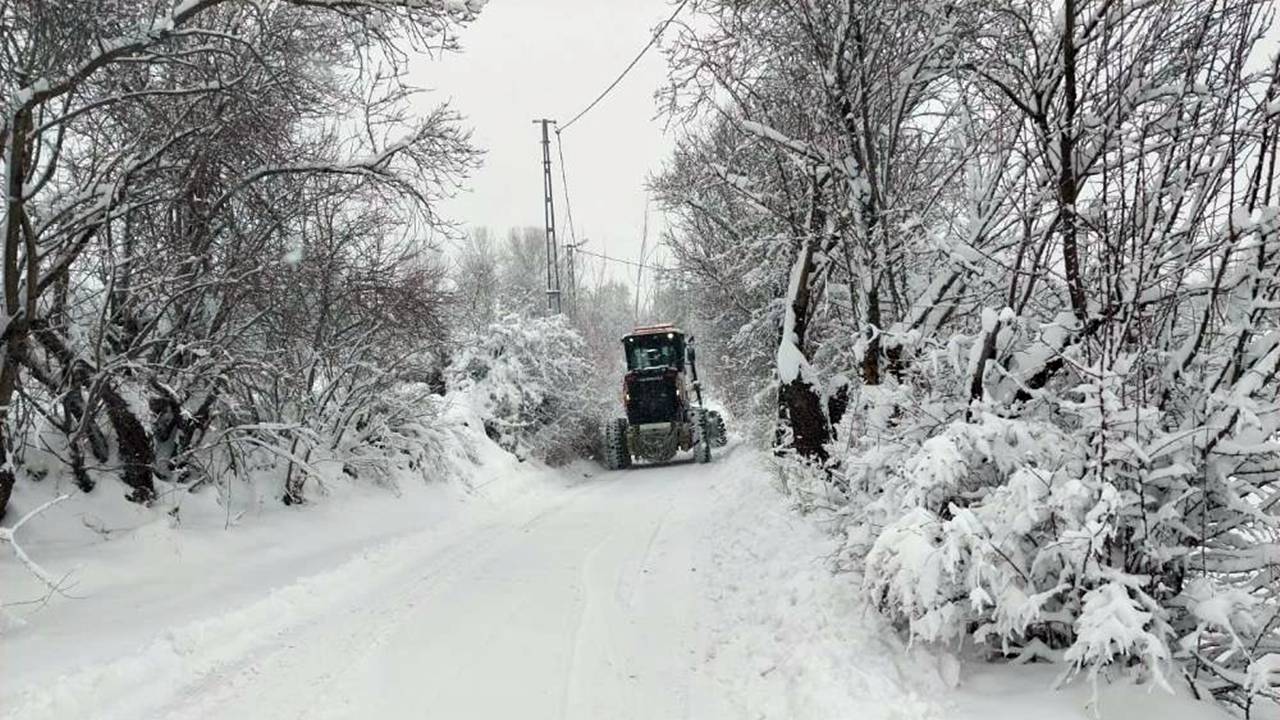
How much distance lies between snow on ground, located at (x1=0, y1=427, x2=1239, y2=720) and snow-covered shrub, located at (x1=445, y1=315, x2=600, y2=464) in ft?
33.7

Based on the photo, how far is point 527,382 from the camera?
67.4ft

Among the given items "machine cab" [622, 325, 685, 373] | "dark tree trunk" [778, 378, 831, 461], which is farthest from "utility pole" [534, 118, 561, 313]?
"dark tree trunk" [778, 378, 831, 461]

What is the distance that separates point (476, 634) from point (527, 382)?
1524cm

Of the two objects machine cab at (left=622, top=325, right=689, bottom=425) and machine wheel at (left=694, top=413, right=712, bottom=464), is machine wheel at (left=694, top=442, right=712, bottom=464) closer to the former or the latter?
machine wheel at (left=694, top=413, right=712, bottom=464)

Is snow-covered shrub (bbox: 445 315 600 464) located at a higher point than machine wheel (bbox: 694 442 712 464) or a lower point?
higher

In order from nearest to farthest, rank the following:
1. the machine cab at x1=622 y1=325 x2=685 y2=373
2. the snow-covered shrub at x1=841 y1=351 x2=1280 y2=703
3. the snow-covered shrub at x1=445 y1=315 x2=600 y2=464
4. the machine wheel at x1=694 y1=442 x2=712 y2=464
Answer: the snow-covered shrub at x1=841 y1=351 x2=1280 y2=703 < the snow-covered shrub at x1=445 y1=315 x2=600 y2=464 < the machine wheel at x1=694 y1=442 x2=712 y2=464 < the machine cab at x1=622 y1=325 x2=685 y2=373

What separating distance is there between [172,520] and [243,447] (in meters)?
1.76

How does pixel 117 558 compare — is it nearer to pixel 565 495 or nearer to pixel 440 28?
pixel 440 28

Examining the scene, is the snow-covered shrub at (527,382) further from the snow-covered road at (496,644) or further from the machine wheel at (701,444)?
the snow-covered road at (496,644)

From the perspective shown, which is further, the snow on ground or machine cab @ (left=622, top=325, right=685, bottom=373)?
machine cab @ (left=622, top=325, right=685, bottom=373)

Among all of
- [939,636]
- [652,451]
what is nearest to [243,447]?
[939,636]

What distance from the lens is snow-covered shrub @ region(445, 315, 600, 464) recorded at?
65.1 ft

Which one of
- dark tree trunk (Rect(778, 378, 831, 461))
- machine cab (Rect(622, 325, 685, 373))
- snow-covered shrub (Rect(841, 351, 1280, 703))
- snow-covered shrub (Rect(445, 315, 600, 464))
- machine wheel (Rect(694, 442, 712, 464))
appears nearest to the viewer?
snow-covered shrub (Rect(841, 351, 1280, 703))

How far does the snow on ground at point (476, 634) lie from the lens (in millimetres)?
4027
